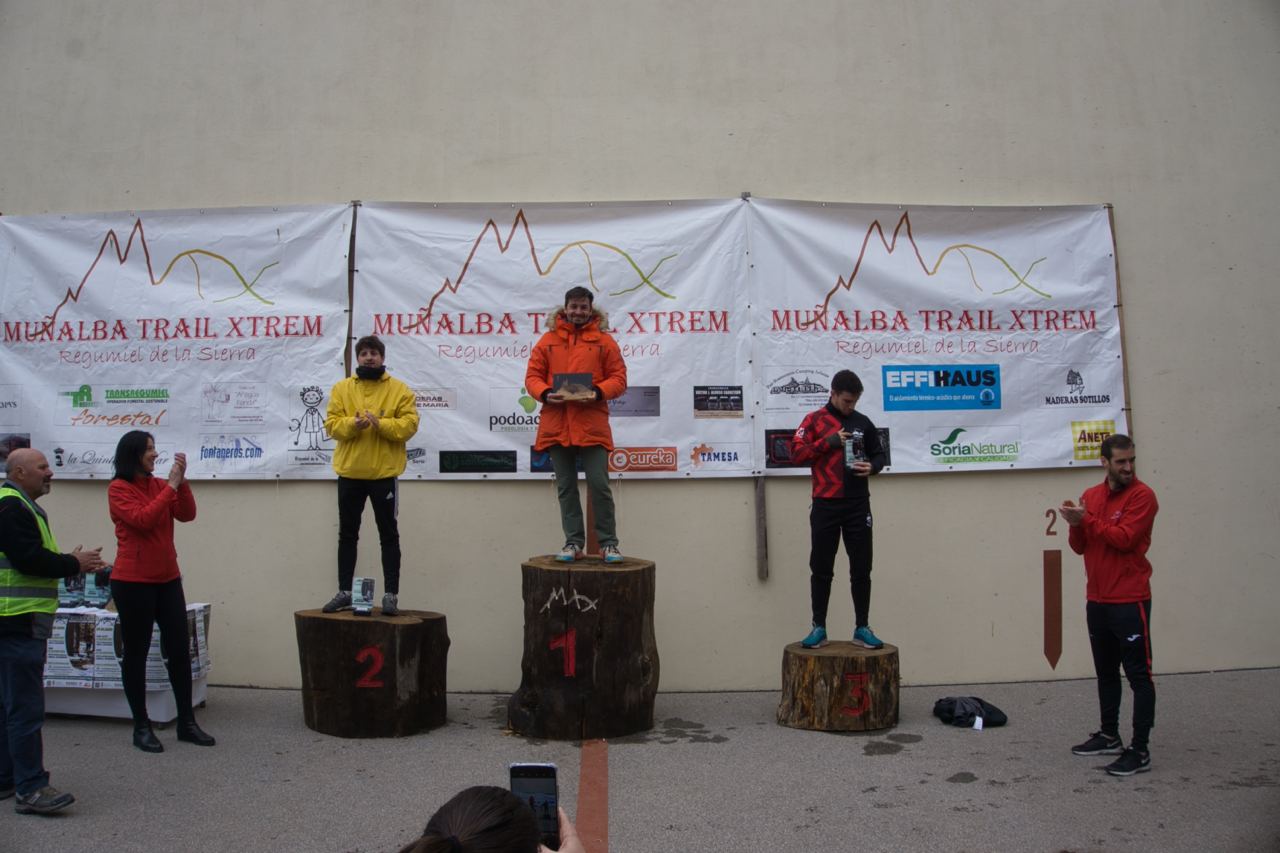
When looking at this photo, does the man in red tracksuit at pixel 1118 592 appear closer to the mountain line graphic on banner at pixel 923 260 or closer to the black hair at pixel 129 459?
the mountain line graphic on banner at pixel 923 260

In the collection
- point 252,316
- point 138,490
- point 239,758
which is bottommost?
point 239,758

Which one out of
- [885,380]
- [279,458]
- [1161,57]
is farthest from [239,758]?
[1161,57]

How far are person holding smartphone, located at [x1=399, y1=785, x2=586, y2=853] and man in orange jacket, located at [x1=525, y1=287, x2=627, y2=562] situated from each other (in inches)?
170

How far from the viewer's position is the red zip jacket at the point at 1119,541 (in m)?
5.09

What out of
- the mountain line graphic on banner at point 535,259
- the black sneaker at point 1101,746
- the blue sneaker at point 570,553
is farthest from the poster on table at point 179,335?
the black sneaker at point 1101,746

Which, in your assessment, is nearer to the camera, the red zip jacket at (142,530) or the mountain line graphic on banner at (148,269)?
the red zip jacket at (142,530)

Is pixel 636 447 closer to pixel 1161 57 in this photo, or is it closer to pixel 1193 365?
pixel 1193 365

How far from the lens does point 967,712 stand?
5961mm

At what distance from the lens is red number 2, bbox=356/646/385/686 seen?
574 centimetres

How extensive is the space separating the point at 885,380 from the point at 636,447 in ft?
6.15

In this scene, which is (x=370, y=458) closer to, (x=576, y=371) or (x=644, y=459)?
(x=576, y=371)

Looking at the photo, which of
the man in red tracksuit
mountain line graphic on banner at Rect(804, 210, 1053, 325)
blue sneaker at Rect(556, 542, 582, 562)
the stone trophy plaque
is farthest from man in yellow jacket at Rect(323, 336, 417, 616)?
the man in red tracksuit

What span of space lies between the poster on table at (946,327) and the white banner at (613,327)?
0.02 meters

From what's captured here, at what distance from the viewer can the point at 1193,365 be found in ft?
24.5
